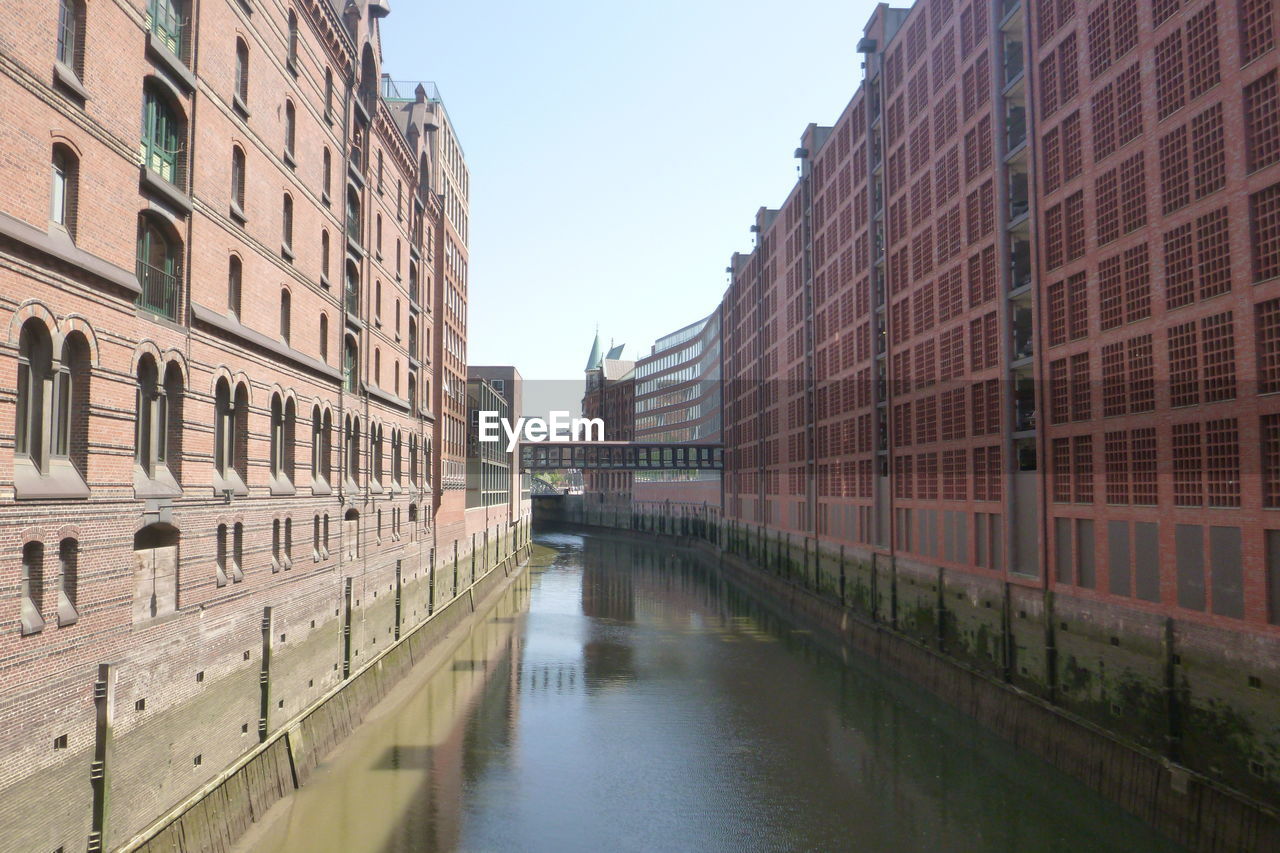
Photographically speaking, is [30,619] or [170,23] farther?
[170,23]

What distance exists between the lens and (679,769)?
24.7m

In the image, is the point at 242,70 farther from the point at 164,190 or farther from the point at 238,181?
the point at 164,190

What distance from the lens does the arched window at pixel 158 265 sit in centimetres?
1631

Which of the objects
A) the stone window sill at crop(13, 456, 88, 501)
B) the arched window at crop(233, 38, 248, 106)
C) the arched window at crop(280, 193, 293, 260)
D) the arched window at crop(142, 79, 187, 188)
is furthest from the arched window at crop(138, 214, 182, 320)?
the arched window at crop(280, 193, 293, 260)

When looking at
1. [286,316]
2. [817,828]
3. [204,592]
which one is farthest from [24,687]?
[817,828]

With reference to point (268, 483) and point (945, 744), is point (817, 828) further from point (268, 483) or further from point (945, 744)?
point (268, 483)

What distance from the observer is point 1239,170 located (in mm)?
18438

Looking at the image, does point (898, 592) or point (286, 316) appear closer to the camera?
point (286, 316)

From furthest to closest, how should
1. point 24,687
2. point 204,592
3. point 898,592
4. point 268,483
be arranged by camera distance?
point 898,592 → point 268,483 → point 204,592 → point 24,687

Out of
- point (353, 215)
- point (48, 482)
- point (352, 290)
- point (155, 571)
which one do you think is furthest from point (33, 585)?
point (353, 215)

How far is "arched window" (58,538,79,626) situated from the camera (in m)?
13.0

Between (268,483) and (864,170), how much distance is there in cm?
3366

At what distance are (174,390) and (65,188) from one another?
4792 millimetres

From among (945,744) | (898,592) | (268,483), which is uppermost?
(268,483)
